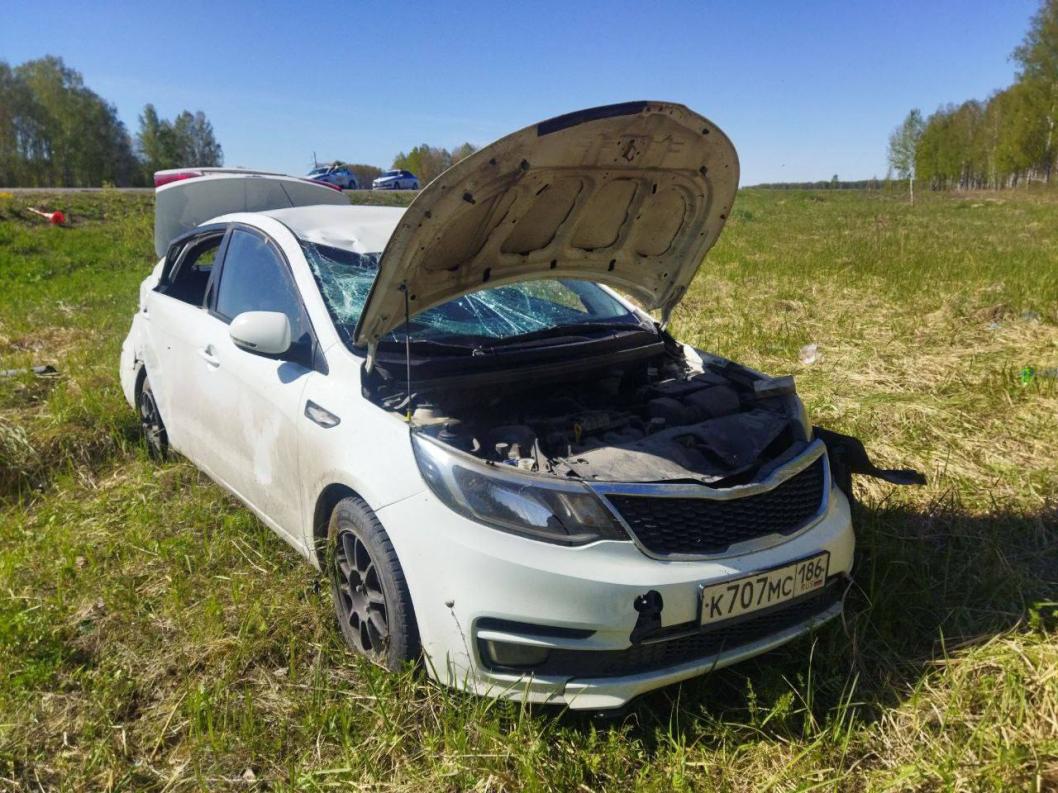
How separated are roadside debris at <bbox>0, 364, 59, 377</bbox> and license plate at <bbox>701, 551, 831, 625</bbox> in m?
5.91

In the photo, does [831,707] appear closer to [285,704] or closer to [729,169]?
[285,704]

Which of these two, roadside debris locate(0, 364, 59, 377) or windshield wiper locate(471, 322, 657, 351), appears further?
roadside debris locate(0, 364, 59, 377)

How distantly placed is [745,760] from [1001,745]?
71 centimetres

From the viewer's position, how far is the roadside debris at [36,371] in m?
5.91

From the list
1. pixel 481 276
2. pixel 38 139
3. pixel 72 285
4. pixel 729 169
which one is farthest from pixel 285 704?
pixel 38 139

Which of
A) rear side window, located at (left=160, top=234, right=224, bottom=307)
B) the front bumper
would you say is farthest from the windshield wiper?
rear side window, located at (left=160, top=234, right=224, bottom=307)

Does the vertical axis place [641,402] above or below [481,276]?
below

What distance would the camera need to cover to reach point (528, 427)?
2746 mm

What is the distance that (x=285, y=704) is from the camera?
243 cm

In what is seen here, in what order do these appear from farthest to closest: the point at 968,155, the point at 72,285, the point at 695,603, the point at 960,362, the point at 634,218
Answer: the point at 968,155 → the point at 72,285 → the point at 960,362 → the point at 634,218 → the point at 695,603

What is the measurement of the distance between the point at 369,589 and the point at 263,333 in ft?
3.40

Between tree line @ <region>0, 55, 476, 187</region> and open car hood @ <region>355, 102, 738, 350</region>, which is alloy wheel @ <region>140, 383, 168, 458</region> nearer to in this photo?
open car hood @ <region>355, 102, 738, 350</region>

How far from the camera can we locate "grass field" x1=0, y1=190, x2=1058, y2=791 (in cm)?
214

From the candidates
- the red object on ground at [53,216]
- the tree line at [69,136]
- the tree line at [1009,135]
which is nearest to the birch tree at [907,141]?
the tree line at [1009,135]
